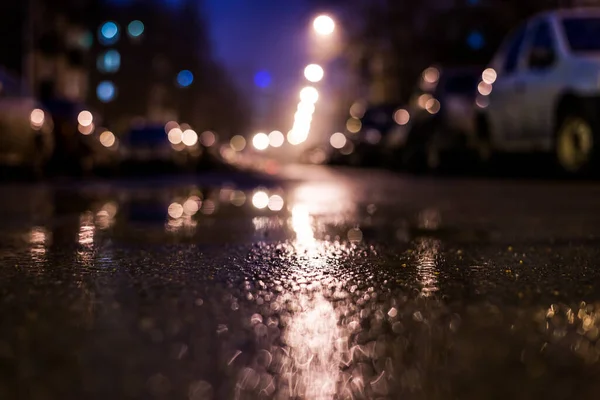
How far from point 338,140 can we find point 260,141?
373 feet

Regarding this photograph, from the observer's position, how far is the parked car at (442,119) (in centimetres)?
1906

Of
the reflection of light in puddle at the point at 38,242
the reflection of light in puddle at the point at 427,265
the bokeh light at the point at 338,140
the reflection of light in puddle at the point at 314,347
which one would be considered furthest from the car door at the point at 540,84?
the bokeh light at the point at 338,140

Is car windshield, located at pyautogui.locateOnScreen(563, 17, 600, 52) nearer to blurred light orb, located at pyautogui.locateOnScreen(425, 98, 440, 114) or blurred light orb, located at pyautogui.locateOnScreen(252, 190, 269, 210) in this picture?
blurred light orb, located at pyautogui.locateOnScreen(252, 190, 269, 210)

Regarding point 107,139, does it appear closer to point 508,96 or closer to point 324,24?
point 508,96

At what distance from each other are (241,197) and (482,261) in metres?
7.90

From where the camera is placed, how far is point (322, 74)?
295 ft

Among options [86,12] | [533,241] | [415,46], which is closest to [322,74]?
[86,12]

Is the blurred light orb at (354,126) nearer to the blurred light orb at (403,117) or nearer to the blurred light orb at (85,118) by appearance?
the blurred light orb at (403,117)

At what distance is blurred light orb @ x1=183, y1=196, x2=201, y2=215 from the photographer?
9.99 meters

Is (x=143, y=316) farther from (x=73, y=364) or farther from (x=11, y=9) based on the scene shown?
(x=11, y=9)

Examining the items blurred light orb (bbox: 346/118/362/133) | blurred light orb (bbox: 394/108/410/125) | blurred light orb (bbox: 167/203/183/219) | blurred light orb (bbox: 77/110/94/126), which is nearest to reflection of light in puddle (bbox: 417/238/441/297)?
blurred light orb (bbox: 167/203/183/219)

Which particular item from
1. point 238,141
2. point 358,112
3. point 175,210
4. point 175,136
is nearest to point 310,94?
point 238,141

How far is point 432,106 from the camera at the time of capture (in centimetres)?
2045

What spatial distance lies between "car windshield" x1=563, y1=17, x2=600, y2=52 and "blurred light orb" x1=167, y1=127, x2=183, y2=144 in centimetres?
1699
